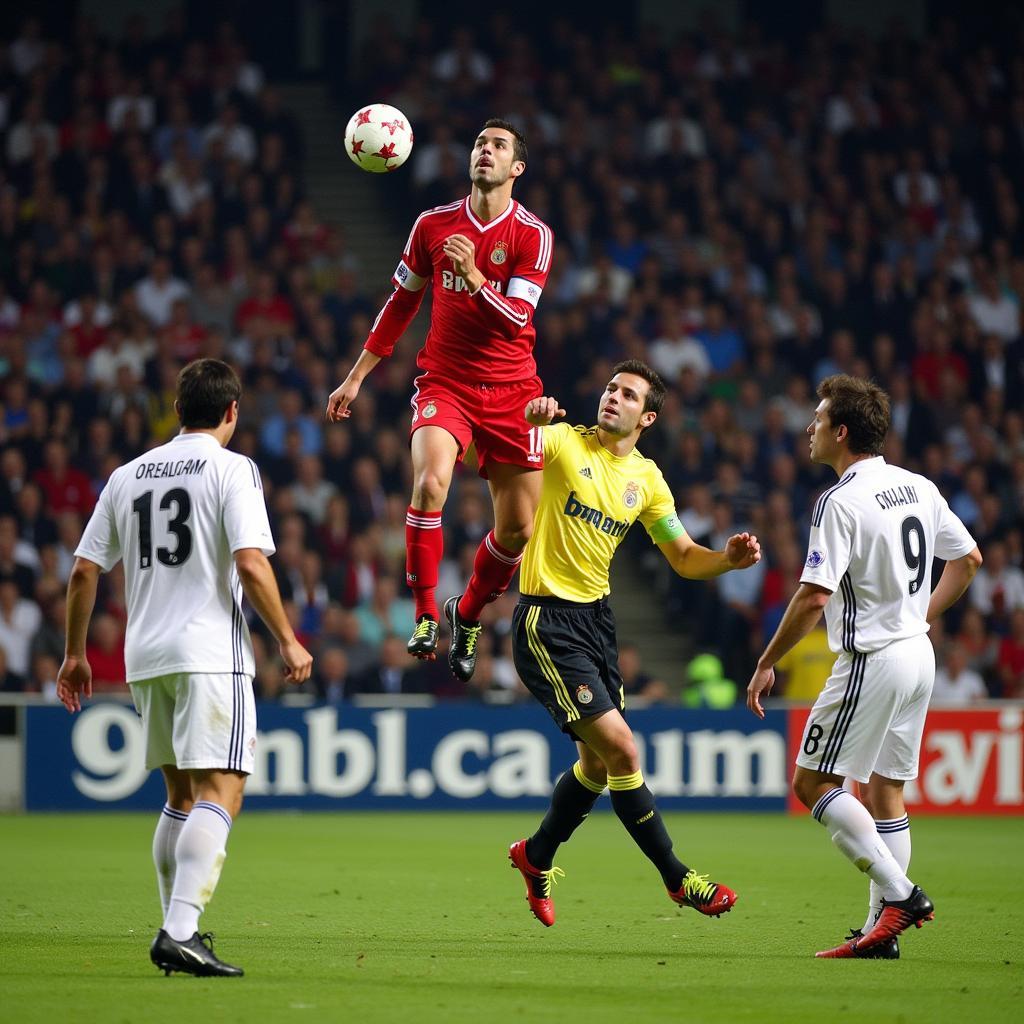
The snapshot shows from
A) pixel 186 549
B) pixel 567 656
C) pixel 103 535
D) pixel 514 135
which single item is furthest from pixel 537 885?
pixel 514 135

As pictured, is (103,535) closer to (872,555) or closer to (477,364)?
(477,364)

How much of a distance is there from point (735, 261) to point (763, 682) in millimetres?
12572

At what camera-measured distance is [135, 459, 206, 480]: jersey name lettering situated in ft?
20.2

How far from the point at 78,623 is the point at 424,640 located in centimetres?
198

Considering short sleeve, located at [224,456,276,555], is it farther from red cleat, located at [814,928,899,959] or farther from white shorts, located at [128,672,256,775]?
red cleat, located at [814,928,899,959]

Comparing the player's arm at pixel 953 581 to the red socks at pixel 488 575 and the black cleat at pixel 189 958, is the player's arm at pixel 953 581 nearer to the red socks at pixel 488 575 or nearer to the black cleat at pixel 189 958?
the red socks at pixel 488 575

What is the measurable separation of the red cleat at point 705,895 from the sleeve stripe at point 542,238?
281 centimetres

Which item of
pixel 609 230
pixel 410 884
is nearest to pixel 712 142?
pixel 609 230

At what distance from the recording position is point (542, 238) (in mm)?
7961

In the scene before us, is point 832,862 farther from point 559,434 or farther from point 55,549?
point 55,549

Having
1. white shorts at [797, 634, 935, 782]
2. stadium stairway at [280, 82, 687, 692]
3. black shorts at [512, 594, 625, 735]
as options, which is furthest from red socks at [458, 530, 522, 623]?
stadium stairway at [280, 82, 687, 692]

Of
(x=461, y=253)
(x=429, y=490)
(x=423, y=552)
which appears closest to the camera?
(x=461, y=253)

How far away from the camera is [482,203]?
791cm

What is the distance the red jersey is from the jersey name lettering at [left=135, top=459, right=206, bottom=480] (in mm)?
1990
